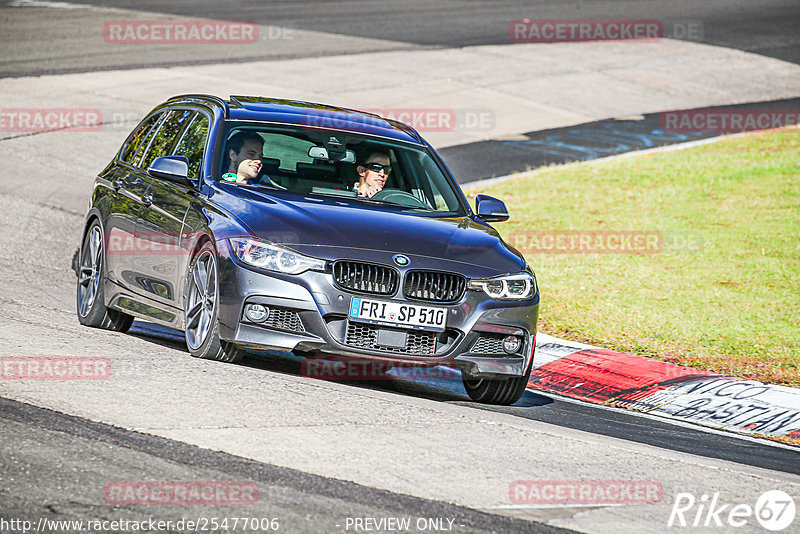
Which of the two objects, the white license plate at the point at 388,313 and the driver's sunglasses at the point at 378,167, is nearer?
the white license plate at the point at 388,313

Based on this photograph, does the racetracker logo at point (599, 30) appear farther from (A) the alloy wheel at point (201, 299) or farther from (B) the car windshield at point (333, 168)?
(A) the alloy wheel at point (201, 299)

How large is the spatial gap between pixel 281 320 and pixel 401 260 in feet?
2.65

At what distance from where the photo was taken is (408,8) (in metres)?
36.5

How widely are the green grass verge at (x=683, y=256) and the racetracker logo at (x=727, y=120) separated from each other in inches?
82.8

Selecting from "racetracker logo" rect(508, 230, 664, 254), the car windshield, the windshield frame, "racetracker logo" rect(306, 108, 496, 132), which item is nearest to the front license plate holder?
the windshield frame

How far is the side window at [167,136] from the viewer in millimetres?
9492

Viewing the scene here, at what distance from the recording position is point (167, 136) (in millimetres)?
9594

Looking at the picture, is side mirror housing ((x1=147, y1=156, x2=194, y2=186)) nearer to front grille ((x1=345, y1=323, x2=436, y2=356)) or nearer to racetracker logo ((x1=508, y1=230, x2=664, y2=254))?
front grille ((x1=345, y1=323, x2=436, y2=356))

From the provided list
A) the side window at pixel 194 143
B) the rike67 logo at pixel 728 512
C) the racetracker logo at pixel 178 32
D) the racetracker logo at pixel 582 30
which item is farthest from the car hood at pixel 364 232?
the racetracker logo at pixel 582 30

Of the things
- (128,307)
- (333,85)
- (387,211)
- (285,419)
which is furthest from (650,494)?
(333,85)

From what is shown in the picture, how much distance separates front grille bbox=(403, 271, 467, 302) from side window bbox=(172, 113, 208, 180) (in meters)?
1.95

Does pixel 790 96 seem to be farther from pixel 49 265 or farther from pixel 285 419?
pixel 285 419

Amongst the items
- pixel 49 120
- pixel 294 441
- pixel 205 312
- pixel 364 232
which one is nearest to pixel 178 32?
pixel 49 120

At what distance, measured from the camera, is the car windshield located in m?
8.67
